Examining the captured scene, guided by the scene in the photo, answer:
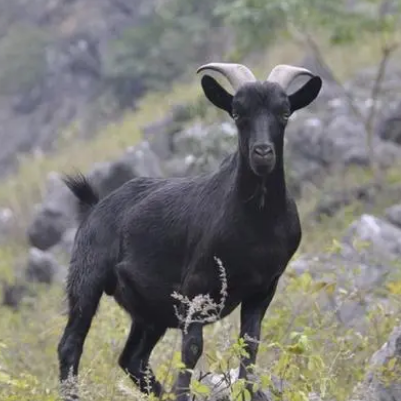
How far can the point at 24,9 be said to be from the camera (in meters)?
43.8

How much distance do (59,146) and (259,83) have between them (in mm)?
27632

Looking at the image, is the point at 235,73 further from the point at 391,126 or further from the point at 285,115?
the point at 391,126

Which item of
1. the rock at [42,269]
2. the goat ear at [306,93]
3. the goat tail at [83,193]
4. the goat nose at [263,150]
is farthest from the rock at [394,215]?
the goat nose at [263,150]

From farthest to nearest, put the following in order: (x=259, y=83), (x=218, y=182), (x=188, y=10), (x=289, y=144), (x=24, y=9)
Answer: (x=24, y=9)
(x=188, y=10)
(x=289, y=144)
(x=218, y=182)
(x=259, y=83)

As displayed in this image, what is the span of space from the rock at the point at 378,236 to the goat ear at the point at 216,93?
234 inches

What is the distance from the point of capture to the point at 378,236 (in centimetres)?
1321

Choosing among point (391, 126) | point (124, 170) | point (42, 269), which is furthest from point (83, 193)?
point (391, 126)

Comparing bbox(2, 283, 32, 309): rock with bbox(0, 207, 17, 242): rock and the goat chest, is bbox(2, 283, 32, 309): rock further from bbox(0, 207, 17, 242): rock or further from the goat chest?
the goat chest

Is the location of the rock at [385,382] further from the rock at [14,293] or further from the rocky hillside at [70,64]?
the rocky hillside at [70,64]

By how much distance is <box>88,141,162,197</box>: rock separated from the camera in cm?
1905

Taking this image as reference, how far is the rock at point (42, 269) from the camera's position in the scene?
1836cm

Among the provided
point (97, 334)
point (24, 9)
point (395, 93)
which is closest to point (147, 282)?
point (97, 334)

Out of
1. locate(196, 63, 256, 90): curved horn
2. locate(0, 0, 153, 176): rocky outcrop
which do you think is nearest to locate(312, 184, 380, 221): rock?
locate(196, 63, 256, 90): curved horn

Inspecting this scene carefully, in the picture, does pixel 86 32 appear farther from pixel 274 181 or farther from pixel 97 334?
pixel 274 181
